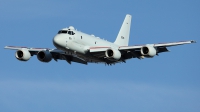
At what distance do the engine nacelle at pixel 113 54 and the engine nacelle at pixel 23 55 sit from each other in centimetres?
1553

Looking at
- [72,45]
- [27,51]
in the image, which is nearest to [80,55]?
[72,45]

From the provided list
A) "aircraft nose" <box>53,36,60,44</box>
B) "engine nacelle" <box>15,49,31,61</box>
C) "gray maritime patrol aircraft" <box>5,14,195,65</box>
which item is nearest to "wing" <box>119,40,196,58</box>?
"gray maritime patrol aircraft" <box>5,14,195,65</box>

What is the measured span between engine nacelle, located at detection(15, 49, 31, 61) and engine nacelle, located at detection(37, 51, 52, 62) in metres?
2.11

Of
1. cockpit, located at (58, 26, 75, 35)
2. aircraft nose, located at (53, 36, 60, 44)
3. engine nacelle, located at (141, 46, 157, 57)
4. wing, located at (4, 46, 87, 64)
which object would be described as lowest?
engine nacelle, located at (141, 46, 157, 57)

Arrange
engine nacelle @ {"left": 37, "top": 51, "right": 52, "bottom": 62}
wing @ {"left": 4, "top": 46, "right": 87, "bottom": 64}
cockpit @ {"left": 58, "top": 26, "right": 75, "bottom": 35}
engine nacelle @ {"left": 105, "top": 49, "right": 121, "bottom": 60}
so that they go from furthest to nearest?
wing @ {"left": 4, "top": 46, "right": 87, "bottom": 64} → engine nacelle @ {"left": 37, "top": 51, "right": 52, "bottom": 62} → cockpit @ {"left": 58, "top": 26, "right": 75, "bottom": 35} → engine nacelle @ {"left": 105, "top": 49, "right": 121, "bottom": 60}

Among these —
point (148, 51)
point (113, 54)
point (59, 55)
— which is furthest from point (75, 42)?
point (148, 51)

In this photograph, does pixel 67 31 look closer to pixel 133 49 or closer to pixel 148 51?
pixel 133 49

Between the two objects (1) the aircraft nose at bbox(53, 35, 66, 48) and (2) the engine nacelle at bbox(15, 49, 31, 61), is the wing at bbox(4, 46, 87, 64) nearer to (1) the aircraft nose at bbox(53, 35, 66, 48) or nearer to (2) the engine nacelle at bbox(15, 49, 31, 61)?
(2) the engine nacelle at bbox(15, 49, 31, 61)

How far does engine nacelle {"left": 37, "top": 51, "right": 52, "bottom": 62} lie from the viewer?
399ft

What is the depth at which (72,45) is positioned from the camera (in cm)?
11512

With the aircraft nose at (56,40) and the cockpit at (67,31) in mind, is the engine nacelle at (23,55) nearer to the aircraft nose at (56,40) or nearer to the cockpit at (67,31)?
the cockpit at (67,31)

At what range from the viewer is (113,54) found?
11500cm

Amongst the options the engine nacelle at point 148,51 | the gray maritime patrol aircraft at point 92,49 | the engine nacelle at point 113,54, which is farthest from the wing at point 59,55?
the engine nacelle at point 148,51

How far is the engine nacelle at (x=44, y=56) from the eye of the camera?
122 metres
